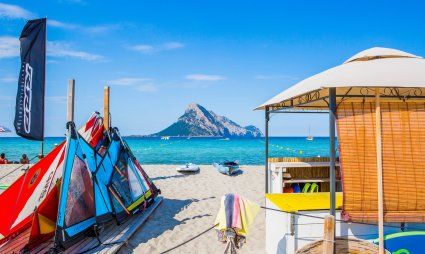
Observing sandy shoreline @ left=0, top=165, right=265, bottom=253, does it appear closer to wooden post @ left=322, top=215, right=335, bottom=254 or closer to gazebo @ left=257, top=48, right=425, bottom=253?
wooden post @ left=322, top=215, right=335, bottom=254

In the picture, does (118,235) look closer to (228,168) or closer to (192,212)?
(192,212)

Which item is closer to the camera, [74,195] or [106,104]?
[74,195]

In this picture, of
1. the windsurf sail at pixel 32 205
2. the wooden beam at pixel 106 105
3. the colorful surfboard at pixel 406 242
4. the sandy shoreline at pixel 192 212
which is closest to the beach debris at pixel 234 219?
the colorful surfboard at pixel 406 242

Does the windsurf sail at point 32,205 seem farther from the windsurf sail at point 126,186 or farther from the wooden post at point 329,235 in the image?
the wooden post at point 329,235

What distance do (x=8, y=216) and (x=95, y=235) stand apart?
1.93 meters

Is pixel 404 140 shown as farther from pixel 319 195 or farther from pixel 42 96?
pixel 42 96

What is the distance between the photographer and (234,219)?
5.63 meters

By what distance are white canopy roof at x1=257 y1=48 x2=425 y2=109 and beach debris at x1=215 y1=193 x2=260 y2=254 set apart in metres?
2.04

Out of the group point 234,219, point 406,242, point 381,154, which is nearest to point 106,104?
point 234,219

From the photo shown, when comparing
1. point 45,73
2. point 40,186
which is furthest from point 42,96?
point 40,186

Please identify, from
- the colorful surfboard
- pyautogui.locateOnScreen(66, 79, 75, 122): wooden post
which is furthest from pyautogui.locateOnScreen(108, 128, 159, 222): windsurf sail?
the colorful surfboard

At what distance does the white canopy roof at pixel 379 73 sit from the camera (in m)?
5.11

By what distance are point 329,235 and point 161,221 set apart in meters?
6.29

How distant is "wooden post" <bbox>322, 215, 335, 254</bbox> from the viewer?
16.4 feet
